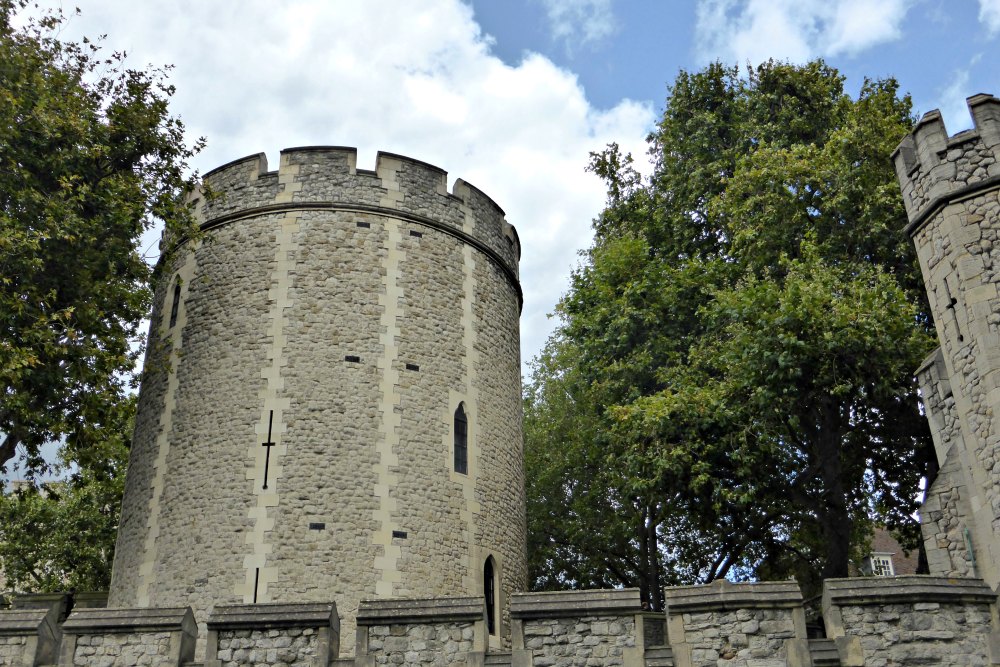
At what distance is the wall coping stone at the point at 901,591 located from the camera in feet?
30.7

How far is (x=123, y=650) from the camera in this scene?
9.70 meters

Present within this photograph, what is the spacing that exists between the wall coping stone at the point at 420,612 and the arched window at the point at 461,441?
20.2ft

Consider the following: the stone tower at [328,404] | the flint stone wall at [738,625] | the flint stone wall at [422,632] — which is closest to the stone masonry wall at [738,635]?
the flint stone wall at [738,625]

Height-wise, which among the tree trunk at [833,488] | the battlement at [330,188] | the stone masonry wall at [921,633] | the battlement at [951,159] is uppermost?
the battlement at [330,188]

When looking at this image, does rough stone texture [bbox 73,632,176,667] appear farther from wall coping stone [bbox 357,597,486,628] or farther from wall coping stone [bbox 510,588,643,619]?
wall coping stone [bbox 510,588,643,619]

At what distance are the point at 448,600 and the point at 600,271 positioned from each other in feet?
41.0

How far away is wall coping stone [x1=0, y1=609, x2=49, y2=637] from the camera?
990 centimetres

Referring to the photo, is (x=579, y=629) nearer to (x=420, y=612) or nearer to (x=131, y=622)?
(x=420, y=612)

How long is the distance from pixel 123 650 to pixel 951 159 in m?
11.3

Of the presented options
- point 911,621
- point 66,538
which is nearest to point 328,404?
point 911,621

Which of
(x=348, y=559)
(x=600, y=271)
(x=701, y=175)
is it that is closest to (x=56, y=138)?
(x=348, y=559)

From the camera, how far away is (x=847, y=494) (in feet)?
61.8

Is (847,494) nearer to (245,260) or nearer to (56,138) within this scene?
(245,260)

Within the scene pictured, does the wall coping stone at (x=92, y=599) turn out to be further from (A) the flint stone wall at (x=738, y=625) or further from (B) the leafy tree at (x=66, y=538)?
(A) the flint stone wall at (x=738, y=625)
